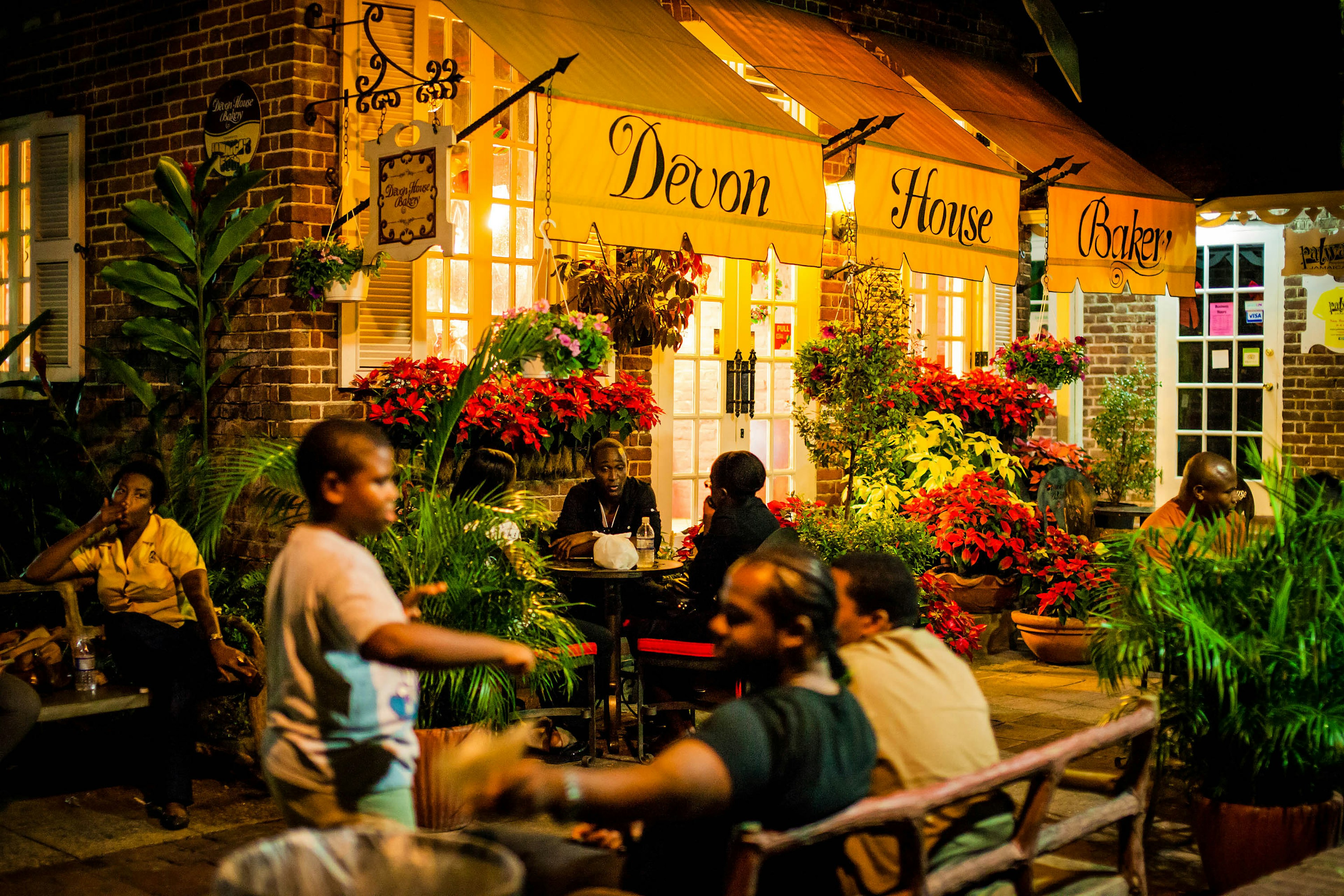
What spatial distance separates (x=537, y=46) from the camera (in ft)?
25.3

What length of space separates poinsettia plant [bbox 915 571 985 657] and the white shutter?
590 cm

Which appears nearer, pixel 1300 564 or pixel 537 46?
pixel 1300 564

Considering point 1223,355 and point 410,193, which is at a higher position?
point 410,193

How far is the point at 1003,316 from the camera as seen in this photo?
13320mm

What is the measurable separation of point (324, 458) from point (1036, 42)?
40.1ft

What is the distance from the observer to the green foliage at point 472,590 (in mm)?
5391

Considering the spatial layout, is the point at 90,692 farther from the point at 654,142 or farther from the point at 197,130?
the point at 654,142

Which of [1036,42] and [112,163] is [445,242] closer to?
[112,163]

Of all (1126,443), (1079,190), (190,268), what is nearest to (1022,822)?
(190,268)

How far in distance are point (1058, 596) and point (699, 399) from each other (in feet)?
10.1

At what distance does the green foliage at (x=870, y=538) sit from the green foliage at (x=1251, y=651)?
2.91 metres

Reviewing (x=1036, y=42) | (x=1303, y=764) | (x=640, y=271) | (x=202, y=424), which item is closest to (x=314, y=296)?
(x=202, y=424)

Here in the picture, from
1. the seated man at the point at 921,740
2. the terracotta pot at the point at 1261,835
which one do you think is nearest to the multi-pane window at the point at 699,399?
the terracotta pot at the point at 1261,835

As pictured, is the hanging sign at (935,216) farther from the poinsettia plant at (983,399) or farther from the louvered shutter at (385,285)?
the louvered shutter at (385,285)
